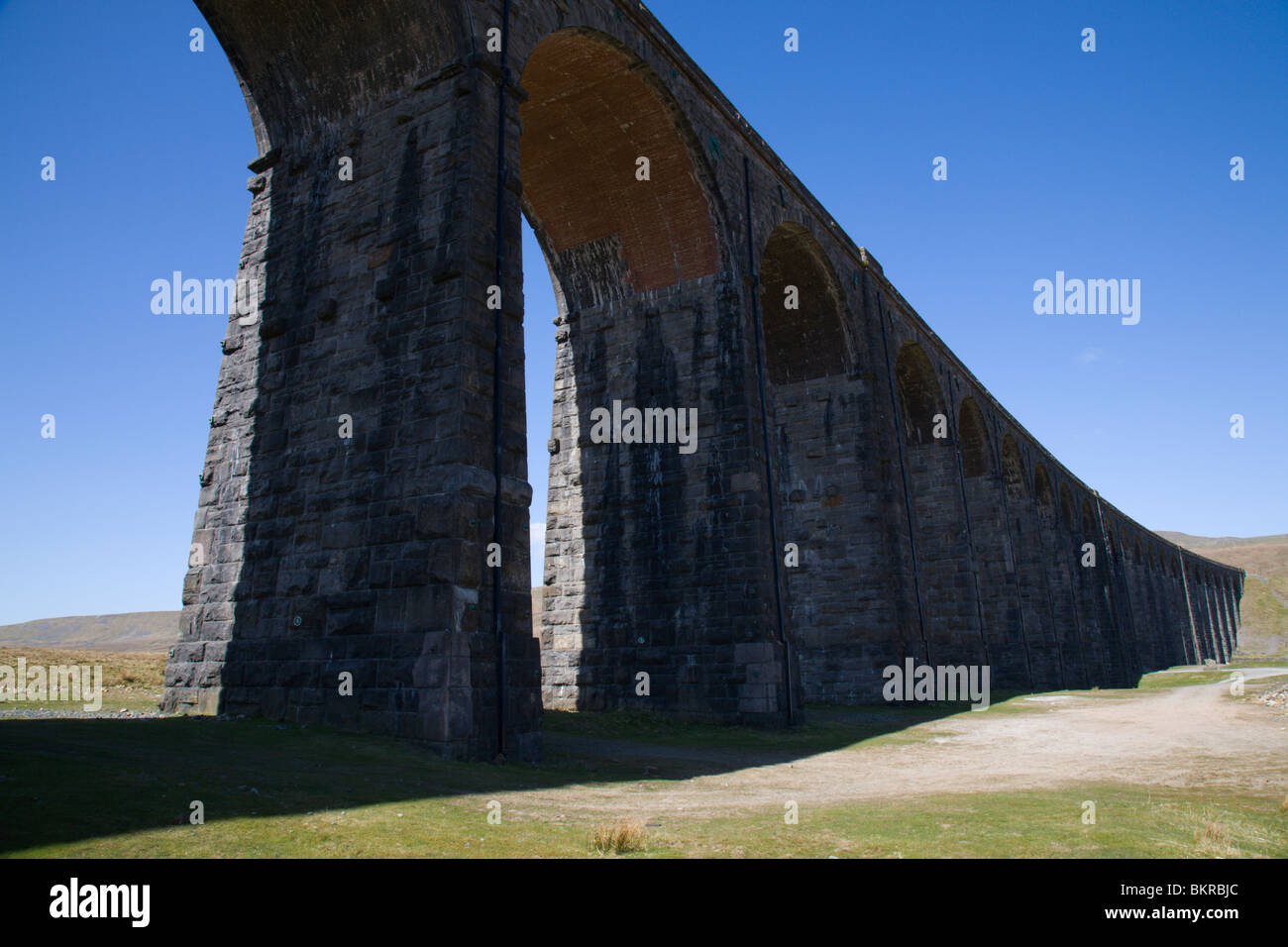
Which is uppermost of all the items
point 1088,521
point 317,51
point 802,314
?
point 317,51

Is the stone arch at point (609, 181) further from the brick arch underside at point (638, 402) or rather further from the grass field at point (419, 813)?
the grass field at point (419, 813)

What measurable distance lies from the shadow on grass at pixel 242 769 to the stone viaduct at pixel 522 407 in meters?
0.70

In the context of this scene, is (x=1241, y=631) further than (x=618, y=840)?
Yes

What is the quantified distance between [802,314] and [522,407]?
1316 cm

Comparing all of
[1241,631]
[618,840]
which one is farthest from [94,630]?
[1241,631]

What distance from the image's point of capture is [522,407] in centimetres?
909

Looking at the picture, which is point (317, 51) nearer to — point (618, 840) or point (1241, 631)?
point (618, 840)

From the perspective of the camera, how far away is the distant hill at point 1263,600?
8425cm

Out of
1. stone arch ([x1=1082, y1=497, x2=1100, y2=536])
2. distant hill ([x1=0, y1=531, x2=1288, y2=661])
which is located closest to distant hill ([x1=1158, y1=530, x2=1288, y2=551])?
distant hill ([x1=0, y1=531, x2=1288, y2=661])

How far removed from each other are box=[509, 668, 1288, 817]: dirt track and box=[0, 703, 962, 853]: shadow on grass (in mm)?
315

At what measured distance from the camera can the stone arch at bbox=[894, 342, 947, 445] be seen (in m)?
25.7

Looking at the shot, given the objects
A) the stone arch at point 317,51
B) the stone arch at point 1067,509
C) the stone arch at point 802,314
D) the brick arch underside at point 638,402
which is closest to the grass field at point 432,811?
the brick arch underside at point 638,402

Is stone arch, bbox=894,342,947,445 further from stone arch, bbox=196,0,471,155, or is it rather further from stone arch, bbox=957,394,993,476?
stone arch, bbox=196,0,471,155

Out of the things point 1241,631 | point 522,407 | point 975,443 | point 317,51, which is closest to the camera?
point 522,407
